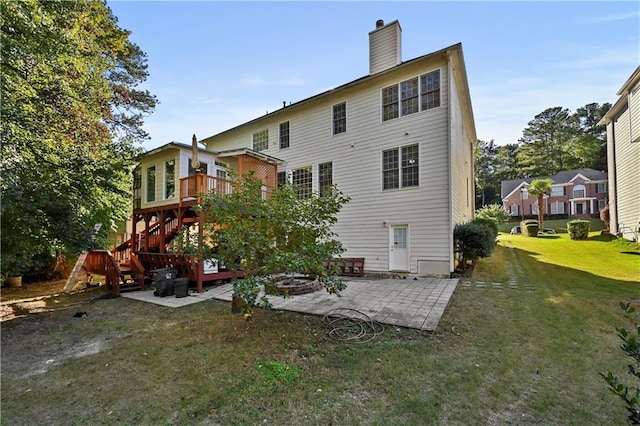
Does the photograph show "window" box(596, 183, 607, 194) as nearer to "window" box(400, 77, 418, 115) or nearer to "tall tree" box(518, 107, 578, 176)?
"tall tree" box(518, 107, 578, 176)

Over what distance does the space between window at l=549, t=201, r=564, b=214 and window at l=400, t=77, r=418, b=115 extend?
121ft

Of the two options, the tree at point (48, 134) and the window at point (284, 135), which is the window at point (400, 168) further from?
the tree at point (48, 134)

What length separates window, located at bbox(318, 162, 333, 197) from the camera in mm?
12461

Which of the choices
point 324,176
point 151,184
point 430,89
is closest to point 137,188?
point 151,184

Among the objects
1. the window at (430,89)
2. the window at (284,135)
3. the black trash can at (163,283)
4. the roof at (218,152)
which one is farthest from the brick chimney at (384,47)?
the black trash can at (163,283)

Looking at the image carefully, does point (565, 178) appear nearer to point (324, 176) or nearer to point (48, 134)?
point (324, 176)

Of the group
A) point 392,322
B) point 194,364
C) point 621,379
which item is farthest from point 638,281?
point 194,364

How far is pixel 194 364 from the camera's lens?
3.91 metres

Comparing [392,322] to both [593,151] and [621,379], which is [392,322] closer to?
[621,379]

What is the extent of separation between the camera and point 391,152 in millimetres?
11047

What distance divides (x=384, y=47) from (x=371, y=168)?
5.09m

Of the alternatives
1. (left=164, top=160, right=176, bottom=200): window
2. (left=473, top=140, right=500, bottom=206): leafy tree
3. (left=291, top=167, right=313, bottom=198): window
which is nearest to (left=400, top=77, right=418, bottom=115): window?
(left=291, top=167, right=313, bottom=198): window

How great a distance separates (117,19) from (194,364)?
14603 mm

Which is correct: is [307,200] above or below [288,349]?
above
